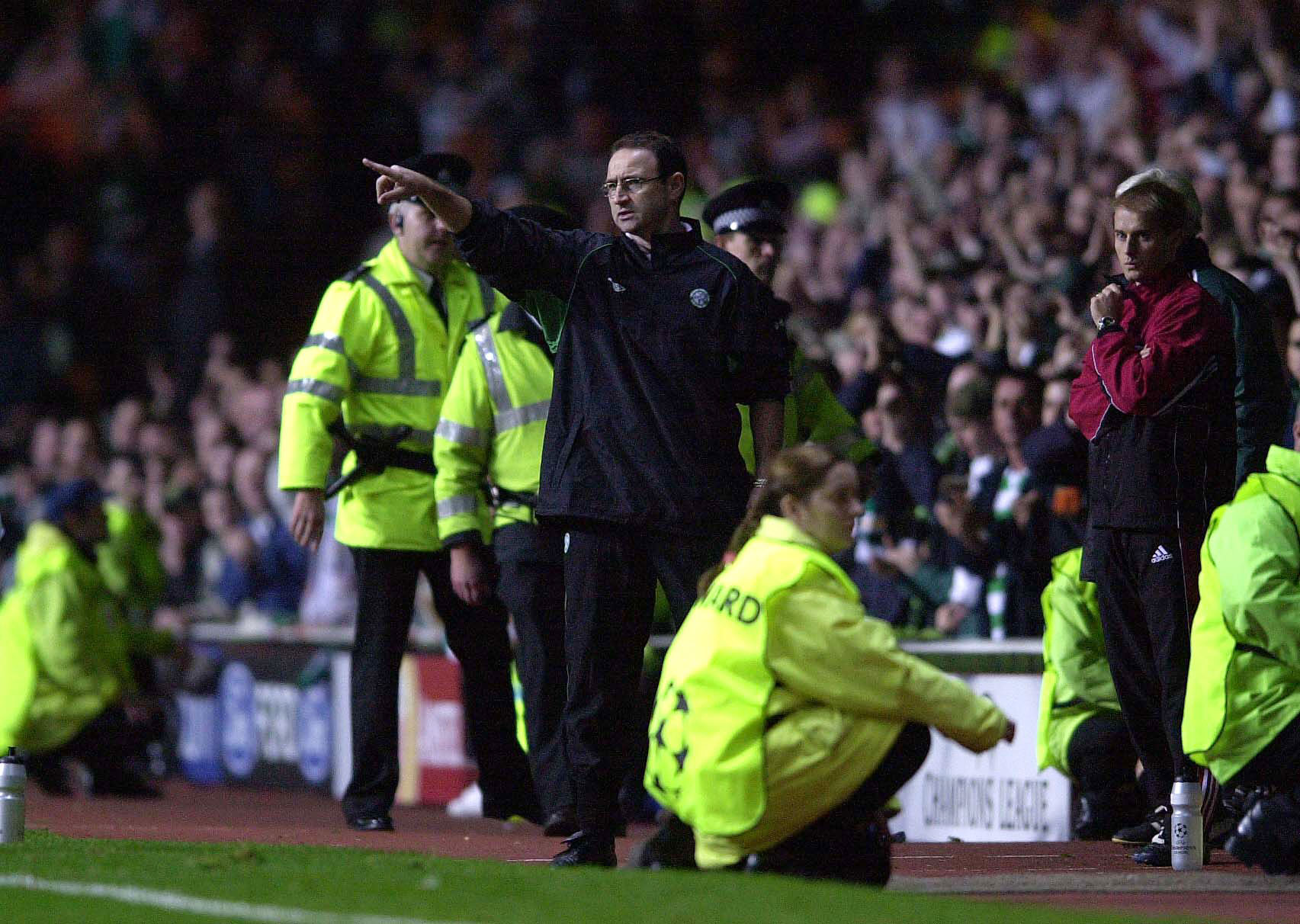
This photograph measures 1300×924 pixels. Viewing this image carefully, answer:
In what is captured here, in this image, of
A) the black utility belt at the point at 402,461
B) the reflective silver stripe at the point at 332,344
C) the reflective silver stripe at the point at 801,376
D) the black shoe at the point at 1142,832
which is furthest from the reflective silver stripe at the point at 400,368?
the black shoe at the point at 1142,832

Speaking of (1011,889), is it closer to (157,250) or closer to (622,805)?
(622,805)

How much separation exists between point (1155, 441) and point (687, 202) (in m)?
9.77

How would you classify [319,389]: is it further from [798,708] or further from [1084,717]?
[798,708]

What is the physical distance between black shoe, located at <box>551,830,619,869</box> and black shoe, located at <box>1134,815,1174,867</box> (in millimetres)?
1755

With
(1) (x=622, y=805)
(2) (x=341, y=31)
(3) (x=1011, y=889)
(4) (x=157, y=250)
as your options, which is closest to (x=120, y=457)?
(4) (x=157, y=250)

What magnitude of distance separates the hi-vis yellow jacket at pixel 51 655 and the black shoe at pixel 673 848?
7795 mm

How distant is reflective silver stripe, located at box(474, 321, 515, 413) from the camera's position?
30.3 feet

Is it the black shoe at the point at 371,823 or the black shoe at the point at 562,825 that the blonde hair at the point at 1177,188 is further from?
the black shoe at the point at 371,823

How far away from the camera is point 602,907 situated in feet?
18.8

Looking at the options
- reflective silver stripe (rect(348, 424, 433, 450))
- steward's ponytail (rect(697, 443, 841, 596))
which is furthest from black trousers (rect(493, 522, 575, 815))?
steward's ponytail (rect(697, 443, 841, 596))

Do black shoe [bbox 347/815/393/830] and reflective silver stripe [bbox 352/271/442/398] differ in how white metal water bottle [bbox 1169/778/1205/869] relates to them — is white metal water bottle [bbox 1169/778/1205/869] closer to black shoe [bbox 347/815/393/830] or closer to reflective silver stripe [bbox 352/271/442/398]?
black shoe [bbox 347/815/393/830]

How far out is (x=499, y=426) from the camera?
9305 millimetres

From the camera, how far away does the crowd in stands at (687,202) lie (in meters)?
11.3

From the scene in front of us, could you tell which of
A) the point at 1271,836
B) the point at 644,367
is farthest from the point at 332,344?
the point at 1271,836
